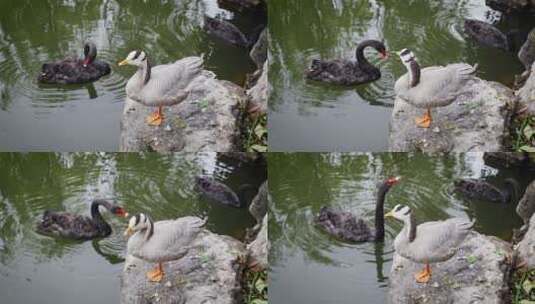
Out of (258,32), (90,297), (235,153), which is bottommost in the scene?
(90,297)

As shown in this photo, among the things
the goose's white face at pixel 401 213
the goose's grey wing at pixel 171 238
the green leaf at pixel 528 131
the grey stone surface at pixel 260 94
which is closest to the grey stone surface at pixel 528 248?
the green leaf at pixel 528 131

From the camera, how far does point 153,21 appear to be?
3.13 meters

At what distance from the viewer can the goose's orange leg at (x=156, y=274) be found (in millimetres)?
3080

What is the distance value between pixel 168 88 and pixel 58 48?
506mm

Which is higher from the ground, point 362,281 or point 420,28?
point 420,28

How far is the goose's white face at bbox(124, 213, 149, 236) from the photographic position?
3049 mm

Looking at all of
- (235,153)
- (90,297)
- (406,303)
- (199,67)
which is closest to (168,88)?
(199,67)

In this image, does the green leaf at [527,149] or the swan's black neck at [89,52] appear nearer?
the green leaf at [527,149]

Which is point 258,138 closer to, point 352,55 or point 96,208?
point 352,55

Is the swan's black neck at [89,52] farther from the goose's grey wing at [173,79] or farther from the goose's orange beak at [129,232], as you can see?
the goose's orange beak at [129,232]

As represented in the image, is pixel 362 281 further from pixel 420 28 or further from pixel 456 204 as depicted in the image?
pixel 420 28

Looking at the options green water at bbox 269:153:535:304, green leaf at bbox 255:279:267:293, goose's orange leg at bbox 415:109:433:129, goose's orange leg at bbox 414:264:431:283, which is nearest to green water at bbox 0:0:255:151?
green water at bbox 269:153:535:304

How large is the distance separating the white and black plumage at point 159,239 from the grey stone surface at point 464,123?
906 mm

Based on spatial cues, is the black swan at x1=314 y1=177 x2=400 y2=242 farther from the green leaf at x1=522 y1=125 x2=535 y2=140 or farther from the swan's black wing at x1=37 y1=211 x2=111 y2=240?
the swan's black wing at x1=37 y1=211 x2=111 y2=240
